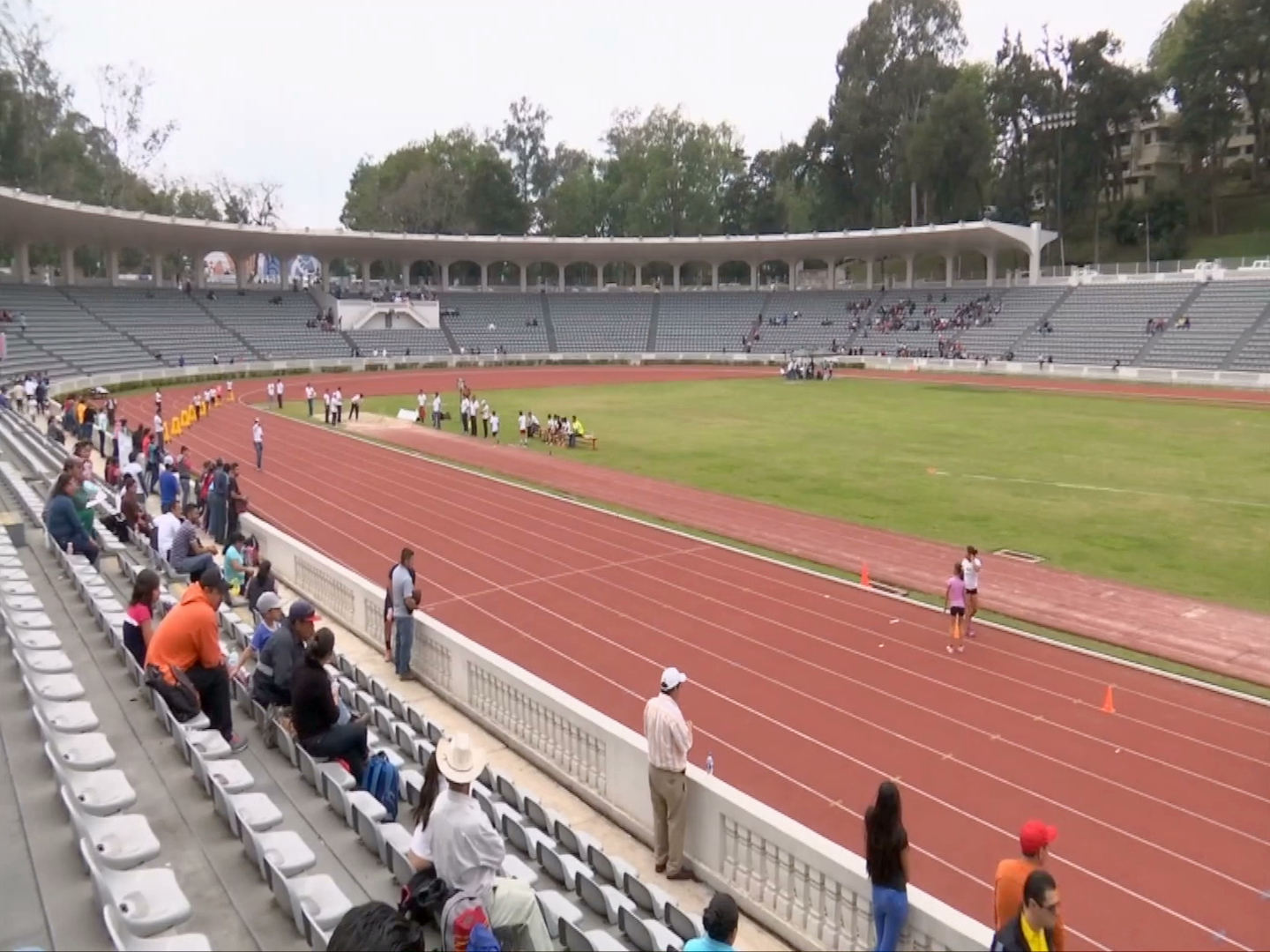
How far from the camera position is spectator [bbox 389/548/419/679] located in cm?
1084

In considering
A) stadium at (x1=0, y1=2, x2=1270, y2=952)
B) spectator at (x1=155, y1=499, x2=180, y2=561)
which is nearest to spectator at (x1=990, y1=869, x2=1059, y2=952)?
stadium at (x1=0, y1=2, x2=1270, y2=952)

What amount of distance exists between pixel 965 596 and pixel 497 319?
6531 centimetres

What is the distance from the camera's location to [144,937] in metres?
4.12

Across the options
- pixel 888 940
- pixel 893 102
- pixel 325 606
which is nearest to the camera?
pixel 888 940

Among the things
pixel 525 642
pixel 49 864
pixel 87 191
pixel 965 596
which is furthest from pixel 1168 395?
pixel 87 191

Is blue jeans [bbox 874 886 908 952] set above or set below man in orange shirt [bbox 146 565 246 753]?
below

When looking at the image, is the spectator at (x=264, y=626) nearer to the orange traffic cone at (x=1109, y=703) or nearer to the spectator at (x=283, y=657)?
the spectator at (x=283, y=657)

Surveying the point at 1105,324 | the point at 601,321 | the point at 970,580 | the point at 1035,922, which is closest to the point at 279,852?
the point at 1035,922

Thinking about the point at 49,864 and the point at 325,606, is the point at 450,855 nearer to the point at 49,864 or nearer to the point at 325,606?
the point at 49,864

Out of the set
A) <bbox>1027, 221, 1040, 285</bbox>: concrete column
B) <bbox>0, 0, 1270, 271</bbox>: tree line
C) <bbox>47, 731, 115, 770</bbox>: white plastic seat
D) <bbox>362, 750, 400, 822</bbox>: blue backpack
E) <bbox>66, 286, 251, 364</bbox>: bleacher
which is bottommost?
<bbox>362, 750, 400, 822</bbox>: blue backpack

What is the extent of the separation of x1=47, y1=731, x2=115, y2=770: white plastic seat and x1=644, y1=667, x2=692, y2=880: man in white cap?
3.44 m

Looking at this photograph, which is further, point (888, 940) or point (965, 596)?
point (965, 596)

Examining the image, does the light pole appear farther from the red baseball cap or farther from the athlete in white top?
the red baseball cap

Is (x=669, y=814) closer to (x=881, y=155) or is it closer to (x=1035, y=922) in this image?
(x=1035, y=922)
